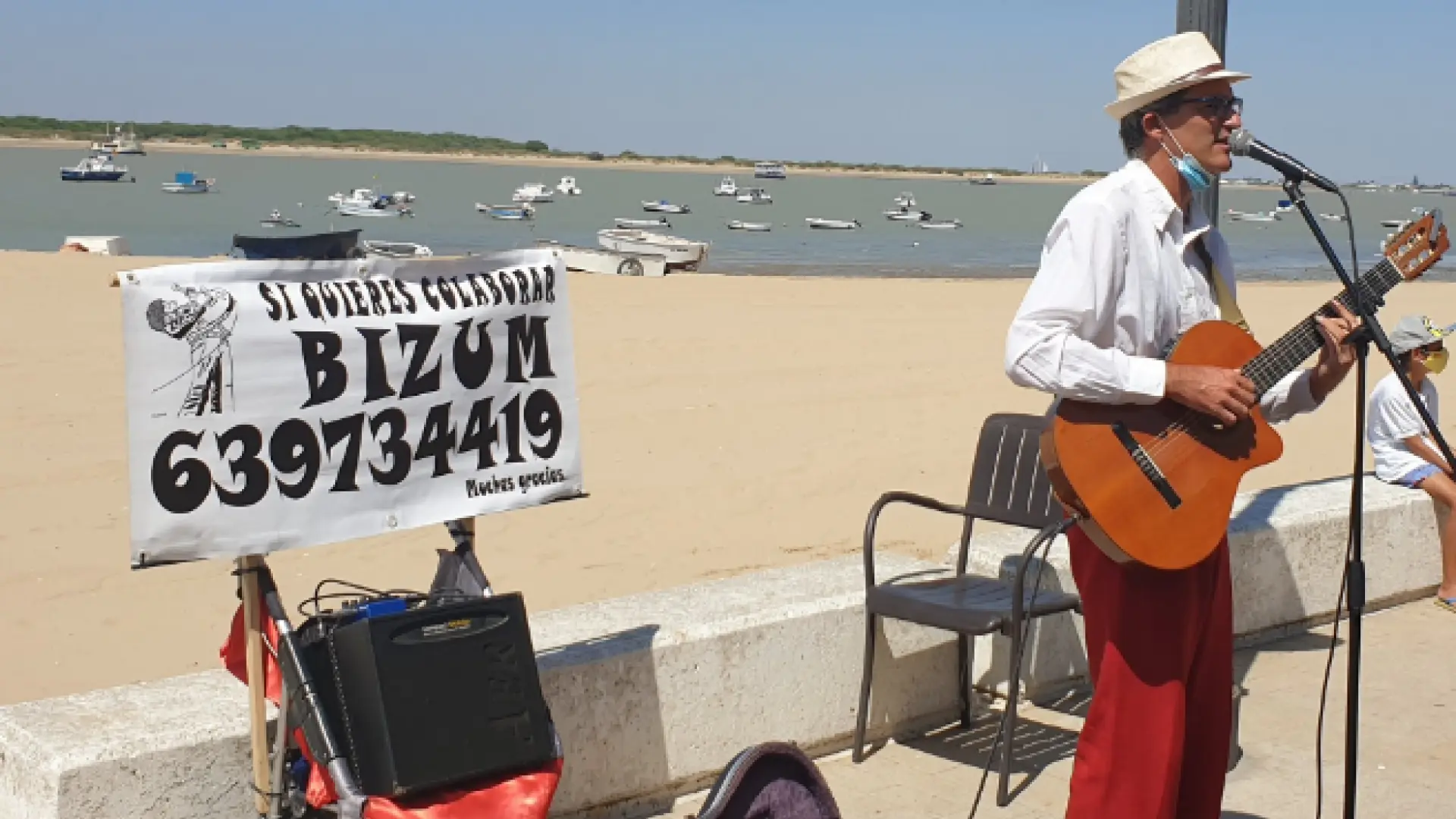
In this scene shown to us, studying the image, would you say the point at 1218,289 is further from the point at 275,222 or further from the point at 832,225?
the point at 832,225

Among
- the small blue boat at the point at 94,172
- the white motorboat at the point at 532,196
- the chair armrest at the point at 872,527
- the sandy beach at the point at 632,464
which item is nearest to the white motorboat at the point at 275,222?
the white motorboat at the point at 532,196

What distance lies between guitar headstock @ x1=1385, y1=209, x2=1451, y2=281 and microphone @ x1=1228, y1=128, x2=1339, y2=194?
187mm

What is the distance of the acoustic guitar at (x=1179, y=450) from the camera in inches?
147

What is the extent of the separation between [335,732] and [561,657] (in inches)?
37.2

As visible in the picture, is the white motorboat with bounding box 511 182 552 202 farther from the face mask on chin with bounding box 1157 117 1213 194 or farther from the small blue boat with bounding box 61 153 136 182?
the face mask on chin with bounding box 1157 117 1213 194


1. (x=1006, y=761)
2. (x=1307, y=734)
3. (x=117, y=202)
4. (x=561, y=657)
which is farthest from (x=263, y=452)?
(x=117, y=202)

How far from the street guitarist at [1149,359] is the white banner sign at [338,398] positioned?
1.33 meters

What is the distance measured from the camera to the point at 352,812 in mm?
3691

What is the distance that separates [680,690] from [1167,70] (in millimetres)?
2191

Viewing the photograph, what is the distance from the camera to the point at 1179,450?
3.79m

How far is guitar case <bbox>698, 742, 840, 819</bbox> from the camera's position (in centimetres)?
293

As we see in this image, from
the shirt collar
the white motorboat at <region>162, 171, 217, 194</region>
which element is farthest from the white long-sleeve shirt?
the white motorboat at <region>162, 171, 217, 194</region>

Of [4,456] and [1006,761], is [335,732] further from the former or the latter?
[4,456]

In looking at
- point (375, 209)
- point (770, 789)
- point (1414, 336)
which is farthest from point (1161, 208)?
point (375, 209)
